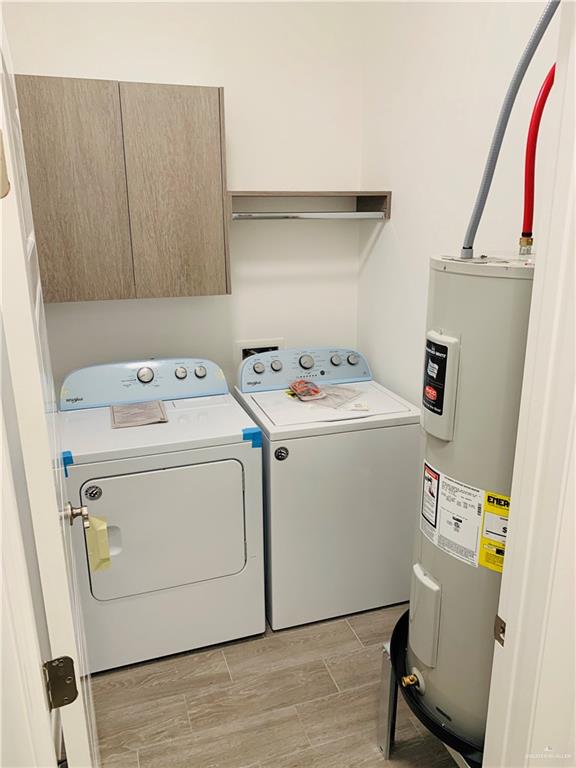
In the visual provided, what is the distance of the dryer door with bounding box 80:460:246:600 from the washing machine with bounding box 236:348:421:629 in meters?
0.16

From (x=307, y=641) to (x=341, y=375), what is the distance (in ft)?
3.69

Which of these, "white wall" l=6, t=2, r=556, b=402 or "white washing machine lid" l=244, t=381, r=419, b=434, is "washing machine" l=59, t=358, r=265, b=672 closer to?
"white washing machine lid" l=244, t=381, r=419, b=434

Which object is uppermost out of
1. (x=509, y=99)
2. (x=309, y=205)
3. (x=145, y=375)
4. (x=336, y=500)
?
(x=509, y=99)

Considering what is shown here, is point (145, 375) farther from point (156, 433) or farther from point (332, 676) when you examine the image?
point (332, 676)

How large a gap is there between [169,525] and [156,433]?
1.04 feet

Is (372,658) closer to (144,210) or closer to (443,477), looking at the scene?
(443,477)

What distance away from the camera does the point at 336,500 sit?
215 centimetres

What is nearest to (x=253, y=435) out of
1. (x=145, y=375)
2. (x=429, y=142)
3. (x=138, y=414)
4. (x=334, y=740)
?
(x=138, y=414)

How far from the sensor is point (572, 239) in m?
0.75

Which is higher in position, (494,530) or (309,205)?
(309,205)

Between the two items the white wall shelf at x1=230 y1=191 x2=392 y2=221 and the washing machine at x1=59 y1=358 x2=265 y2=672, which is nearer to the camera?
the washing machine at x1=59 y1=358 x2=265 y2=672

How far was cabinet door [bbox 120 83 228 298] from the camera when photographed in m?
2.00

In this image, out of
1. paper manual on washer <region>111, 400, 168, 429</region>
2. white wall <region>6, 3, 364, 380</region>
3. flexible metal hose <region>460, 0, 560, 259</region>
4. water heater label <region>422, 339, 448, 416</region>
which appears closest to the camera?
flexible metal hose <region>460, 0, 560, 259</region>

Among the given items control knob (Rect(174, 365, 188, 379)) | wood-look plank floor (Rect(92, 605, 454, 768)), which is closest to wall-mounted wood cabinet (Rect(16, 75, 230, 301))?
control knob (Rect(174, 365, 188, 379))
